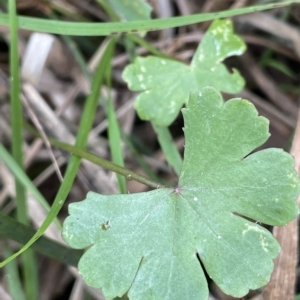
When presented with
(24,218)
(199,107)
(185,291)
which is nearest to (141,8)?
(199,107)

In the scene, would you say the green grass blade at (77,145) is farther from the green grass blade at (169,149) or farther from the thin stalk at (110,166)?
the green grass blade at (169,149)

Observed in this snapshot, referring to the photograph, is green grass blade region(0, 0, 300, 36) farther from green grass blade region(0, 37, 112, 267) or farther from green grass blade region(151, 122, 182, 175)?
green grass blade region(151, 122, 182, 175)

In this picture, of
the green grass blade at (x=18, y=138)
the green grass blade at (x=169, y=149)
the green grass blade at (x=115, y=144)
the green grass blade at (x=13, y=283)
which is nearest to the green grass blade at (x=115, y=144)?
the green grass blade at (x=115, y=144)

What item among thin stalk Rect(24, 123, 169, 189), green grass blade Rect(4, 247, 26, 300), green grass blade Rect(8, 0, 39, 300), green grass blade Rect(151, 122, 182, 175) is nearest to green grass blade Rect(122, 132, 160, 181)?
green grass blade Rect(151, 122, 182, 175)

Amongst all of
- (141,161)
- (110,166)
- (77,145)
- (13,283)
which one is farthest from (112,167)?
(13,283)

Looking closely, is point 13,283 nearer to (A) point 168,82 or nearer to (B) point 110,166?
(B) point 110,166

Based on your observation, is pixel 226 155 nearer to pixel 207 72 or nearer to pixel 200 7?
pixel 207 72
